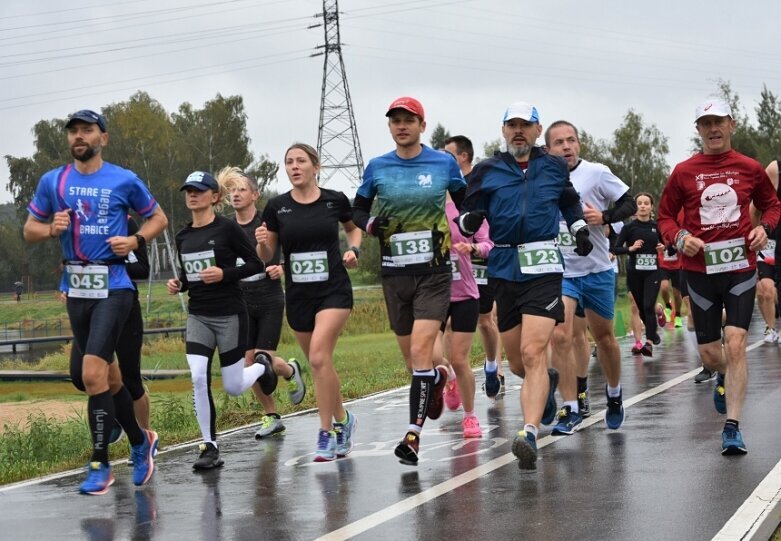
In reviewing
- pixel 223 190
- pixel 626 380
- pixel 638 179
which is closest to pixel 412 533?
pixel 223 190

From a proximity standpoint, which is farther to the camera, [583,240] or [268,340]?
[268,340]

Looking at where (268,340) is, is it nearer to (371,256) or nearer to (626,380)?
(626,380)

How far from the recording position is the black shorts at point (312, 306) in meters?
10.1

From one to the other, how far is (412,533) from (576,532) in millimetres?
840

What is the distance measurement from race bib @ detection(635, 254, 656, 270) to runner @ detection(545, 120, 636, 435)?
Answer: 8.03 m

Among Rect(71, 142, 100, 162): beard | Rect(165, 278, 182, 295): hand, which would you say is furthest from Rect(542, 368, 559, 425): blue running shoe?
Rect(71, 142, 100, 162): beard

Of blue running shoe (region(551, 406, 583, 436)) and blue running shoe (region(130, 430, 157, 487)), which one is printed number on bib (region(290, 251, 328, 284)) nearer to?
blue running shoe (region(130, 430, 157, 487))

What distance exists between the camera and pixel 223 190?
10883 millimetres

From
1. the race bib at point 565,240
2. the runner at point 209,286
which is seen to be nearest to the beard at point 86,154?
the runner at point 209,286

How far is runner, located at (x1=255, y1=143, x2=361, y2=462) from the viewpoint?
998 cm

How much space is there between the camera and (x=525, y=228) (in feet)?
31.4

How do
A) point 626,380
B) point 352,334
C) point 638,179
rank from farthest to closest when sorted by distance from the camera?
point 638,179 → point 352,334 → point 626,380

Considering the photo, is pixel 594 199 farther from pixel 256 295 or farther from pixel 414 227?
pixel 256 295

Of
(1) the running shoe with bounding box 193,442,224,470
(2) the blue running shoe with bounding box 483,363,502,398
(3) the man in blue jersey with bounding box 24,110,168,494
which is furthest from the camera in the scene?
(2) the blue running shoe with bounding box 483,363,502,398
